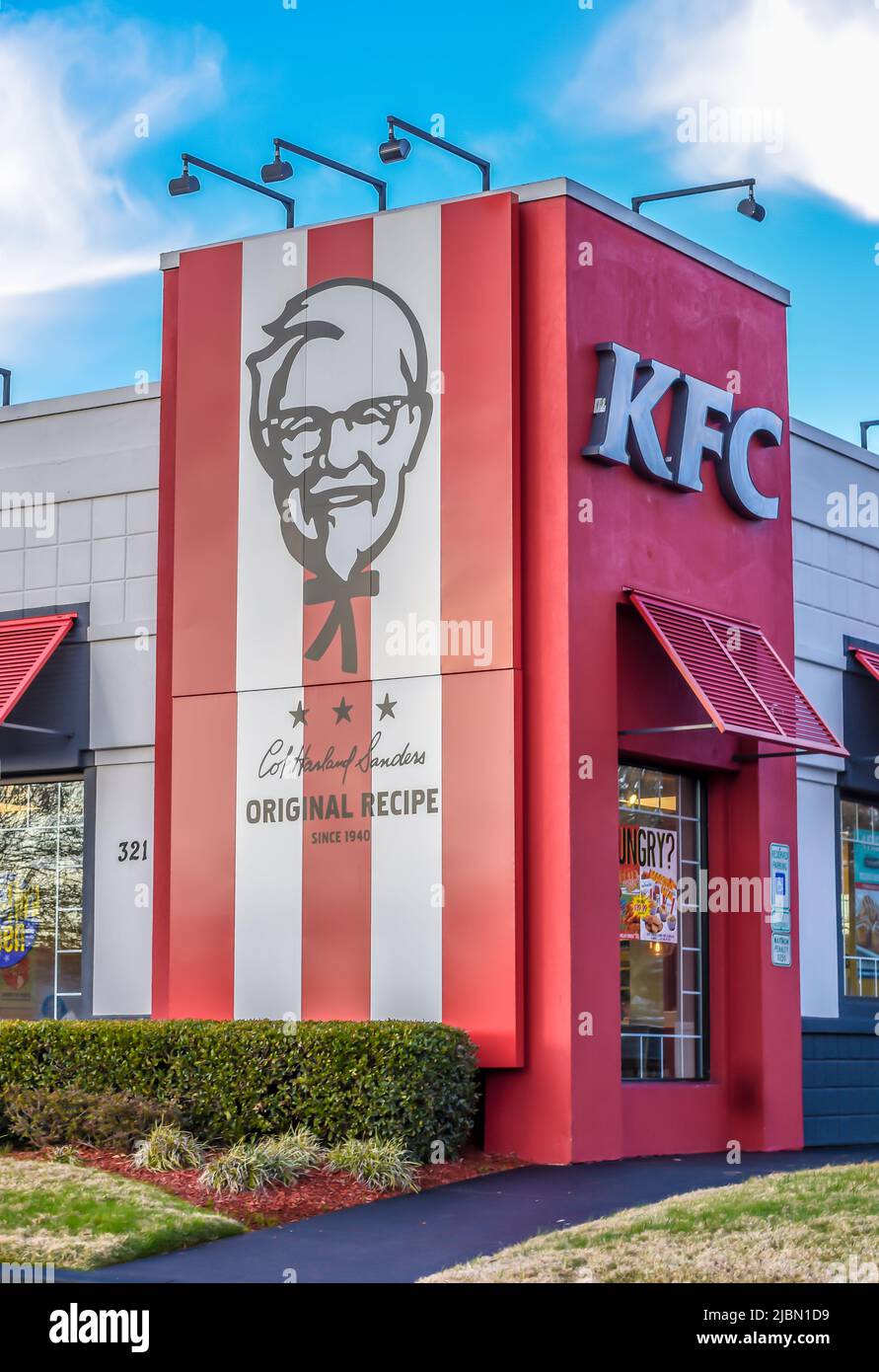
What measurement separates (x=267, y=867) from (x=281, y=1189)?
379 centimetres

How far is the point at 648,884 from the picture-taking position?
51.9ft

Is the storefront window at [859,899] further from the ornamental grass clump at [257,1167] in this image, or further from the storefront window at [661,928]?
the ornamental grass clump at [257,1167]

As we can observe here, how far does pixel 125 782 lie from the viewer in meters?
17.6

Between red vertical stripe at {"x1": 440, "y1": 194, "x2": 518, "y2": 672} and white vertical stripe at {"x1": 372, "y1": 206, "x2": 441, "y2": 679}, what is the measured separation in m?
0.10

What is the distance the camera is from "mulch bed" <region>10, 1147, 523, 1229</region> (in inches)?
470

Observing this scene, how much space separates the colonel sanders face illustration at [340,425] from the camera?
616 inches

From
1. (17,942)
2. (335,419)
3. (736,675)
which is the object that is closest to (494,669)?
(736,675)

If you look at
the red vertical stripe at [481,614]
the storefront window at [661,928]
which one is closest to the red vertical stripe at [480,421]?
the red vertical stripe at [481,614]

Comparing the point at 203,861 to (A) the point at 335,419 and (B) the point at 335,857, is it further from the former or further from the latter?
(A) the point at 335,419

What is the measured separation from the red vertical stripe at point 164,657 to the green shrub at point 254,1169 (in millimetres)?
3602

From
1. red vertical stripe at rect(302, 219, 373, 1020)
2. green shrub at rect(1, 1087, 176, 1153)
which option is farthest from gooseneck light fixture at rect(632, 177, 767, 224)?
green shrub at rect(1, 1087, 176, 1153)

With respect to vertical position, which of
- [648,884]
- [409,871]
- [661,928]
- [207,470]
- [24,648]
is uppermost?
[207,470]
